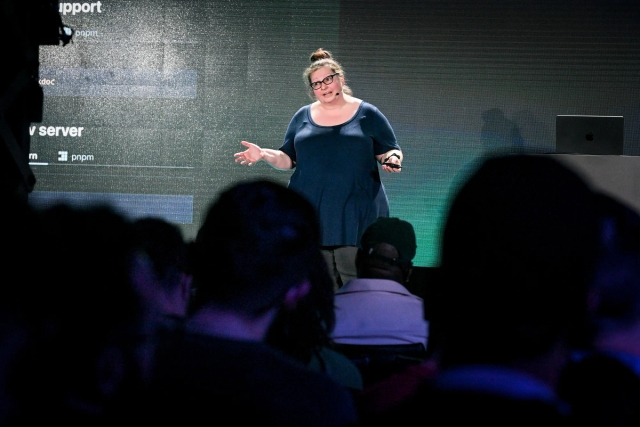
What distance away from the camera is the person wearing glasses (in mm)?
3830

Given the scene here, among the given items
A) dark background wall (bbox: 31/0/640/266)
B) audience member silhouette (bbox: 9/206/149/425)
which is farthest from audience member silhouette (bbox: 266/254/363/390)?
dark background wall (bbox: 31/0/640/266)

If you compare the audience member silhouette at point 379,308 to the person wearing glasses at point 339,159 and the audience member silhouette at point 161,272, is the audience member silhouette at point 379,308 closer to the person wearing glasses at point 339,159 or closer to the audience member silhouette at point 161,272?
the audience member silhouette at point 161,272

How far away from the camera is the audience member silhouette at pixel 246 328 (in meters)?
0.95

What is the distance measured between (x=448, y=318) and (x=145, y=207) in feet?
14.0

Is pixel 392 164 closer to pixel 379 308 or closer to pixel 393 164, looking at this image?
pixel 393 164

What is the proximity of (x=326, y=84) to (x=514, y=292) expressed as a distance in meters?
3.13

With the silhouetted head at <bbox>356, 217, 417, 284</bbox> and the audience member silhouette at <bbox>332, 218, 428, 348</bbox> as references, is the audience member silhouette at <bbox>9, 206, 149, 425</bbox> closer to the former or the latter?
the audience member silhouette at <bbox>332, 218, 428, 348</bbox>

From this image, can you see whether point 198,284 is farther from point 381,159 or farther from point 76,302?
point 381,159

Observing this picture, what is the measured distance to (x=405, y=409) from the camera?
2.74ft

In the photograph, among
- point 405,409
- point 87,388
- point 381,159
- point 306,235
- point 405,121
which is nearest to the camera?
point 405,409

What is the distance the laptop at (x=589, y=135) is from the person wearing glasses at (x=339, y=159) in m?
0.91

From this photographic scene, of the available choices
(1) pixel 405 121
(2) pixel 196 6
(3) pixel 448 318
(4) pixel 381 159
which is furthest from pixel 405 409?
(2) pixel 196 6

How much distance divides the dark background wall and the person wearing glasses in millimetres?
912

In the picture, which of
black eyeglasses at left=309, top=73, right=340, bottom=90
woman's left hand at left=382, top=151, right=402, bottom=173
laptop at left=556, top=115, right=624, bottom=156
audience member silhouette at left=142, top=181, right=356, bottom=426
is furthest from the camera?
black eyeglasses at left=309, top=73, right=340, bottom=90
